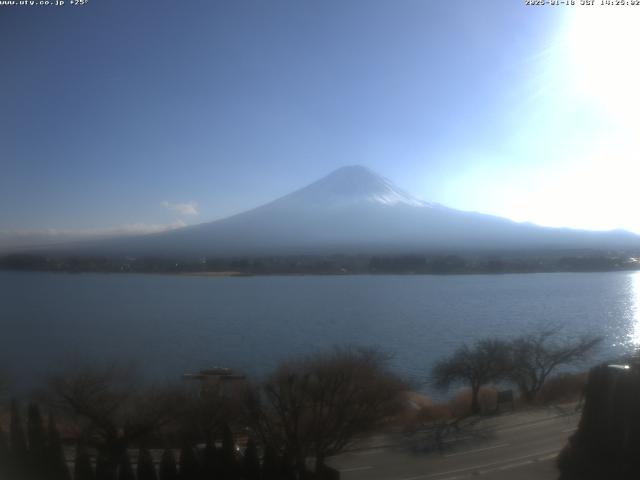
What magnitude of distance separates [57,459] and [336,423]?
186cm

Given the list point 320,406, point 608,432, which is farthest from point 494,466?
point 320,406

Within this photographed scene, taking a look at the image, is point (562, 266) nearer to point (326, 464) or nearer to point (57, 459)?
point (326, 464)

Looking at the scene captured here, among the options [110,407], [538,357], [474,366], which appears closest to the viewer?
[110,407]

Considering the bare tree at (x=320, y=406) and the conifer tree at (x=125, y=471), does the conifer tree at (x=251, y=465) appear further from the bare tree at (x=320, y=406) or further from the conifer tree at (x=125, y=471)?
the conifer tree at (x=125, y=471)

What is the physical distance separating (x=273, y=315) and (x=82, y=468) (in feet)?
11.5

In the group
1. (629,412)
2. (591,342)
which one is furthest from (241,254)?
(629,412)

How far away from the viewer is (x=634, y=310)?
20.6 feet

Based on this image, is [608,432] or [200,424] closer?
[608,432]

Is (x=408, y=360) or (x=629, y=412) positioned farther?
(x=408, y=360)

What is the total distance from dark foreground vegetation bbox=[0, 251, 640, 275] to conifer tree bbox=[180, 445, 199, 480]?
5464 mm

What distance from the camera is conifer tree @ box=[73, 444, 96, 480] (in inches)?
132

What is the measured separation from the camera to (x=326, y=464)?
140 inches

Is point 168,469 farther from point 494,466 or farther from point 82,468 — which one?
point 494,466

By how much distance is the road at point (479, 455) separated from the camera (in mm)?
3211
